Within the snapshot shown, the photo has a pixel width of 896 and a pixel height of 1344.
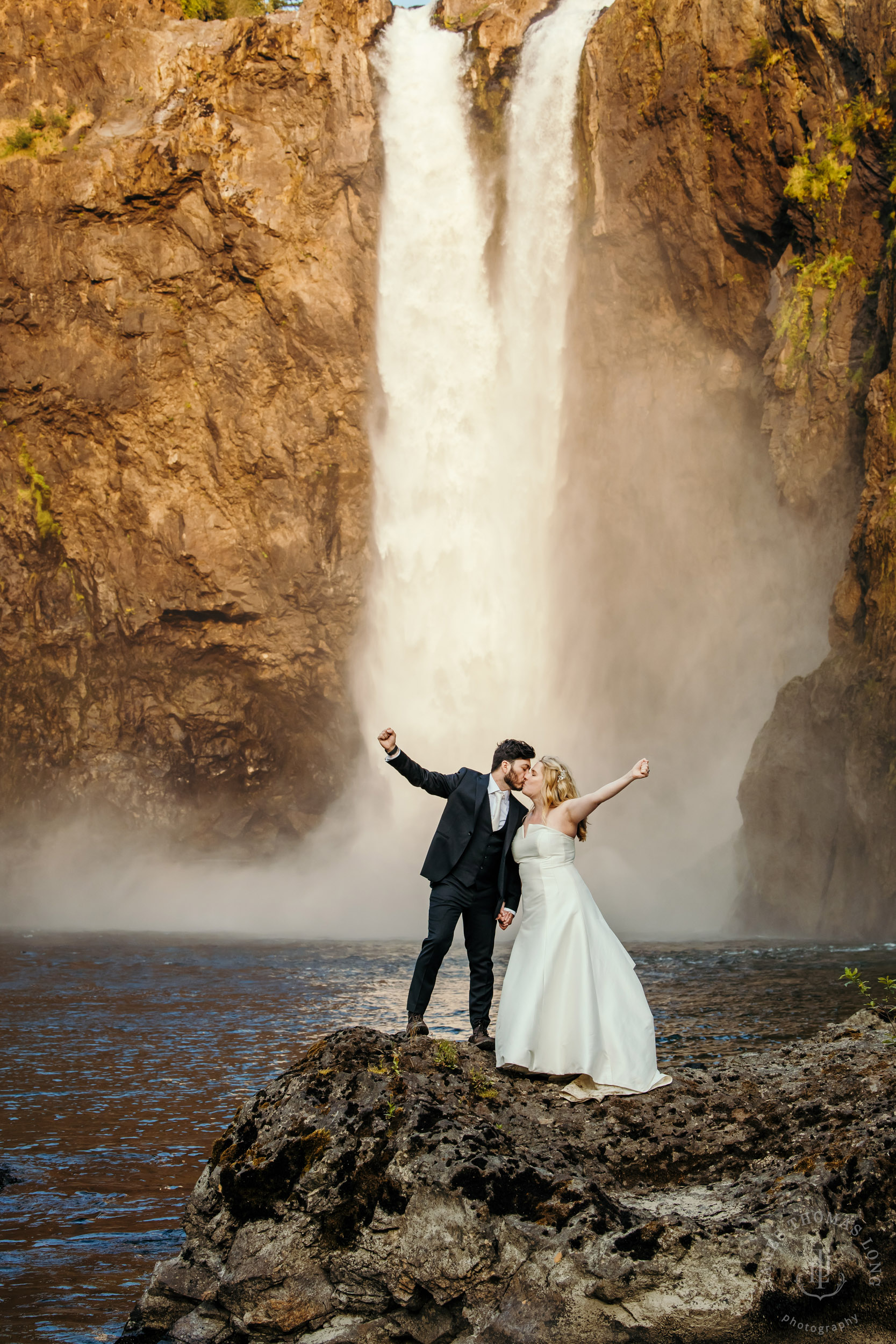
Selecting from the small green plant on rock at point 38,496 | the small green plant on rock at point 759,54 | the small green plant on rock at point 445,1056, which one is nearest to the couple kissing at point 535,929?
the small green plant on rock at point 445,1056

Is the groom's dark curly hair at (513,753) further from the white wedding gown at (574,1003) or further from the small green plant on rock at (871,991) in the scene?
the small green plant on rock at (871,991)

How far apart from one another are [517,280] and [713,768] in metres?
13.7

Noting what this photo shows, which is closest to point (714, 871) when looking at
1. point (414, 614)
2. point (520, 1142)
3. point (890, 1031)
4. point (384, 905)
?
point (384, 905)

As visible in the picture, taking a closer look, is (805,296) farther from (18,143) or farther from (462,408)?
(18,143)

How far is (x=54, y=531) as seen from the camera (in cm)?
2808

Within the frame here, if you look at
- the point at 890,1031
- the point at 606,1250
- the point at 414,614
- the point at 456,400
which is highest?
the point at 456,400

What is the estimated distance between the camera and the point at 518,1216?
3.78 m

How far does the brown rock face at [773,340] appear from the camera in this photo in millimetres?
18922

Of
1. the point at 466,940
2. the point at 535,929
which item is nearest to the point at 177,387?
the point at 466,940

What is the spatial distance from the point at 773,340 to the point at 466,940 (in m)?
21.9

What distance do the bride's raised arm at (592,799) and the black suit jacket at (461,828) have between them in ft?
1.42

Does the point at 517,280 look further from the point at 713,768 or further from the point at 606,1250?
the point at 606,1250

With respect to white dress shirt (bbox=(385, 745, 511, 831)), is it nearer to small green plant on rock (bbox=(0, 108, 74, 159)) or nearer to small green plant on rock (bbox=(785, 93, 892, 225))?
small green plant on rock (bbox=(785, 93, 892, 225))

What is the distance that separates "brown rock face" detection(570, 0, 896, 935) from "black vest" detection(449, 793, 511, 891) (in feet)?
43.3
